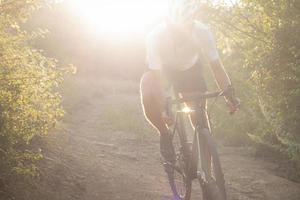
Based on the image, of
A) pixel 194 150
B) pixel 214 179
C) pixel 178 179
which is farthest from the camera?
pixel 178 179

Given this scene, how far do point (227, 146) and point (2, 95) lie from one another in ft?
22.7

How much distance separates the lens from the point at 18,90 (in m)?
5.70

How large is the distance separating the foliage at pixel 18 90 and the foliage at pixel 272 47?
275 centimetres

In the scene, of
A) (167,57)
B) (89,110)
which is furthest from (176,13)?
(89,110)

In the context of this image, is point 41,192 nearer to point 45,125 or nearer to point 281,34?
point 45,125

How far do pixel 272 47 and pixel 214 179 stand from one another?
2.67 meters

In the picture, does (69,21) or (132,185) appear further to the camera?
(69,21)

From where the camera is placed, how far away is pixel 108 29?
140ft

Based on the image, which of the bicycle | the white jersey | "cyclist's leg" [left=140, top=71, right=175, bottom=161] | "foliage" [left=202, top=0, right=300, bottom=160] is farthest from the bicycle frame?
"foliage" [left=202, top=0, right=300, bottom=160]

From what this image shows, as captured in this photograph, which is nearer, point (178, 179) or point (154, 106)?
point (154, 106)

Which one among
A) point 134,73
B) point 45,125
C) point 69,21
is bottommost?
point 45,125

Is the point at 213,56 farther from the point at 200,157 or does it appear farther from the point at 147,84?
the point at 200,157

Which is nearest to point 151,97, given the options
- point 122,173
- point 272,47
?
point 272,47

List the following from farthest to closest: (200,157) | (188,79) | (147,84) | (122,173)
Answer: (122,173) → (188,79) → (147,84) → (200,157)
